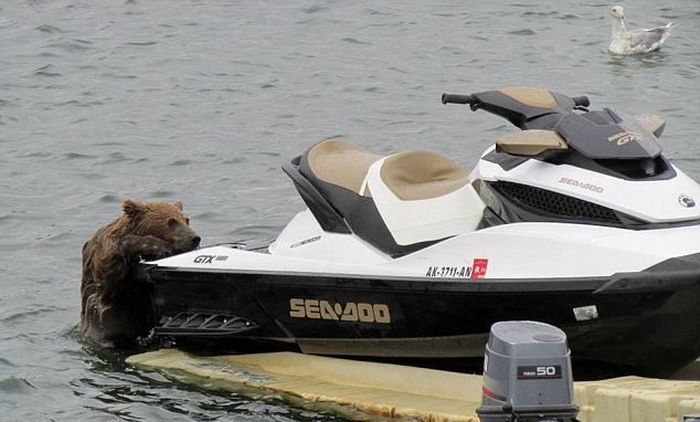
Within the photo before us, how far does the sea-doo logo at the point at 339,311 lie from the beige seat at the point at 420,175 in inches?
19.9

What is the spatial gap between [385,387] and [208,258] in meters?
1.12

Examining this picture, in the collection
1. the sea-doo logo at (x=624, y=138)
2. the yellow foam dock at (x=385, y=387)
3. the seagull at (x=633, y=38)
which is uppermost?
the sea-doo logo at (x=624, y=138)

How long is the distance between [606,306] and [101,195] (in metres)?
5.88

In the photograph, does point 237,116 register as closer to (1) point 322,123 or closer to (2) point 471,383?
(1) point 322,123

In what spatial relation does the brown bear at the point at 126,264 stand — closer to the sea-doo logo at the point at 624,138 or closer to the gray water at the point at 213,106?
the gray water at the point at 213,106

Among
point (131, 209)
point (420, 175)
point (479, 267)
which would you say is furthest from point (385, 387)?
point (131, 209)

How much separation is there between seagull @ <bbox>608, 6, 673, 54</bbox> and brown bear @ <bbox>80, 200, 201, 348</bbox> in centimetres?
859

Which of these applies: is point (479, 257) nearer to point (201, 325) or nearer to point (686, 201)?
point (686, 201)

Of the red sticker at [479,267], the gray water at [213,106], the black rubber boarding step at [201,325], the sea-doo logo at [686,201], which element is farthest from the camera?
the gray water at [213,106]

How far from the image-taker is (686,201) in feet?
20.5

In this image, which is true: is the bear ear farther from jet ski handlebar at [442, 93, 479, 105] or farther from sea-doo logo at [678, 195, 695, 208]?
sea-doo logo at [678, 195, 695, 208]

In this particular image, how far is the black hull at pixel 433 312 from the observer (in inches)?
239

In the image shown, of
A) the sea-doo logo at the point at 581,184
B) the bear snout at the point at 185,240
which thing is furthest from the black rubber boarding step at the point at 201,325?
the sea-doo logo at the point at 581,184

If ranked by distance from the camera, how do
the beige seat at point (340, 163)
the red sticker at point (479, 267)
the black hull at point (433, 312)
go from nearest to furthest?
1. the black hull at point (433, 312)
2. the red sticker at point (479, 267)
3. the beige seat at point (340, 163)
